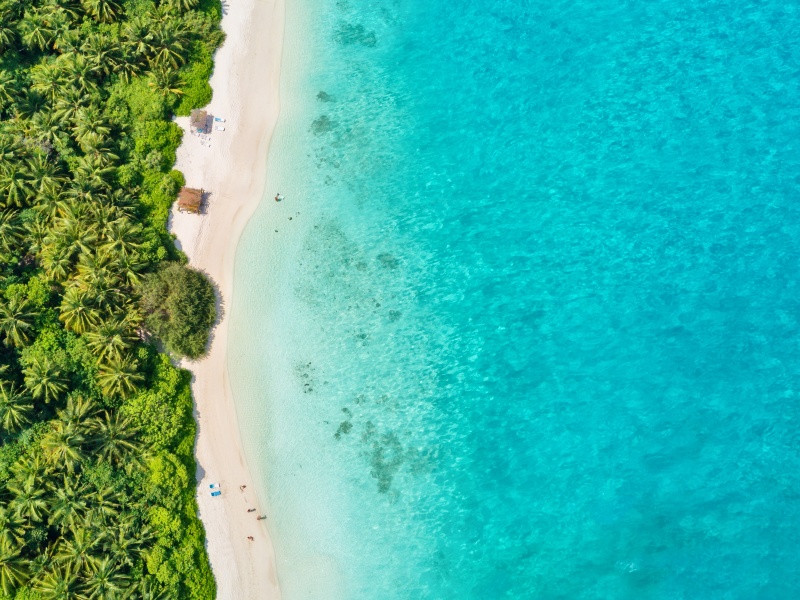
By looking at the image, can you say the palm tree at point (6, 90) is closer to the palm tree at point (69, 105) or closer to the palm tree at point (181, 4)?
the palm tree at point (69, 105)

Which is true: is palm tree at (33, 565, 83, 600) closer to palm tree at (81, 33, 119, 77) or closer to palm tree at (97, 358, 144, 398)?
palm tree at (97, 358, 144, 398)

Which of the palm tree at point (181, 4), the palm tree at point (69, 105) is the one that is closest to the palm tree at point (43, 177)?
the palm tree at point (69, 105)

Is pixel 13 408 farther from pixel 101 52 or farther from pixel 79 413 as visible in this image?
pixel 101 52

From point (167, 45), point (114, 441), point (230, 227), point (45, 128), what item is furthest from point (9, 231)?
point (167, 45)

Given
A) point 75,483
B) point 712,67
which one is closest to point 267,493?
point 75,483

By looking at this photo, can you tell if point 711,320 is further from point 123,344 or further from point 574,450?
point 123,344

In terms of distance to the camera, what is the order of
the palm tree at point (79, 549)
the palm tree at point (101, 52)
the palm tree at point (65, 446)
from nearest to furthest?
the palm tree at point (79, 549) → the palm tree at point (65, 446) → the palm tree at point (101, 52)
